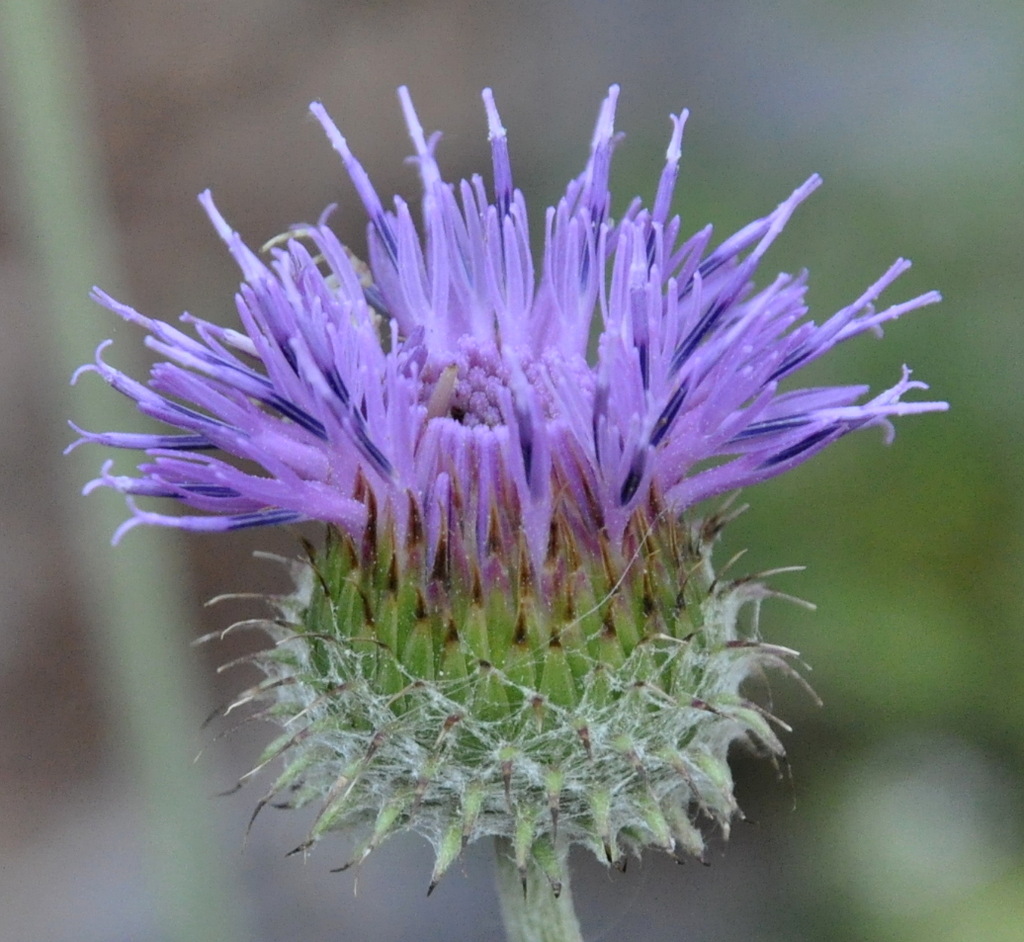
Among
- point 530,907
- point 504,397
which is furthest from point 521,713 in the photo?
point 504,397

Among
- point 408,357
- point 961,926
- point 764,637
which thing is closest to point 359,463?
point 408,357

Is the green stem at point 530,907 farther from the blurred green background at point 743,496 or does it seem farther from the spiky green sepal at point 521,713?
the blurred green background at point 743,496

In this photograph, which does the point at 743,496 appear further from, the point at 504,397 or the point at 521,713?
the point at 521,713

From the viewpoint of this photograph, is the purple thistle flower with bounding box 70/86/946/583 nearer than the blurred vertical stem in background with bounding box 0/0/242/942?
Yes

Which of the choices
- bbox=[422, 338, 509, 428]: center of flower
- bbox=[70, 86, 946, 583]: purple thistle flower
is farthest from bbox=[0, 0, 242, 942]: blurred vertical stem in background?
bbox=[422, 338, 509, 428]: center of flower

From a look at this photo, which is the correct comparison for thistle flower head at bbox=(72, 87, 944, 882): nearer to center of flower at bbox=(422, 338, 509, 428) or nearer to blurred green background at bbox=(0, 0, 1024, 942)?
center of flower at bbox=(422, 338, 509, 428)

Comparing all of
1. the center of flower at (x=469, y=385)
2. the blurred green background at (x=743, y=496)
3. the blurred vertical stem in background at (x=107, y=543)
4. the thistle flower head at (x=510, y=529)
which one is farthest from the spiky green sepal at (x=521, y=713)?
the blurred green background at (x=743, y=496)

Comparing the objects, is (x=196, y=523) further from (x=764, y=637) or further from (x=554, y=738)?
(x=764, y=637)
